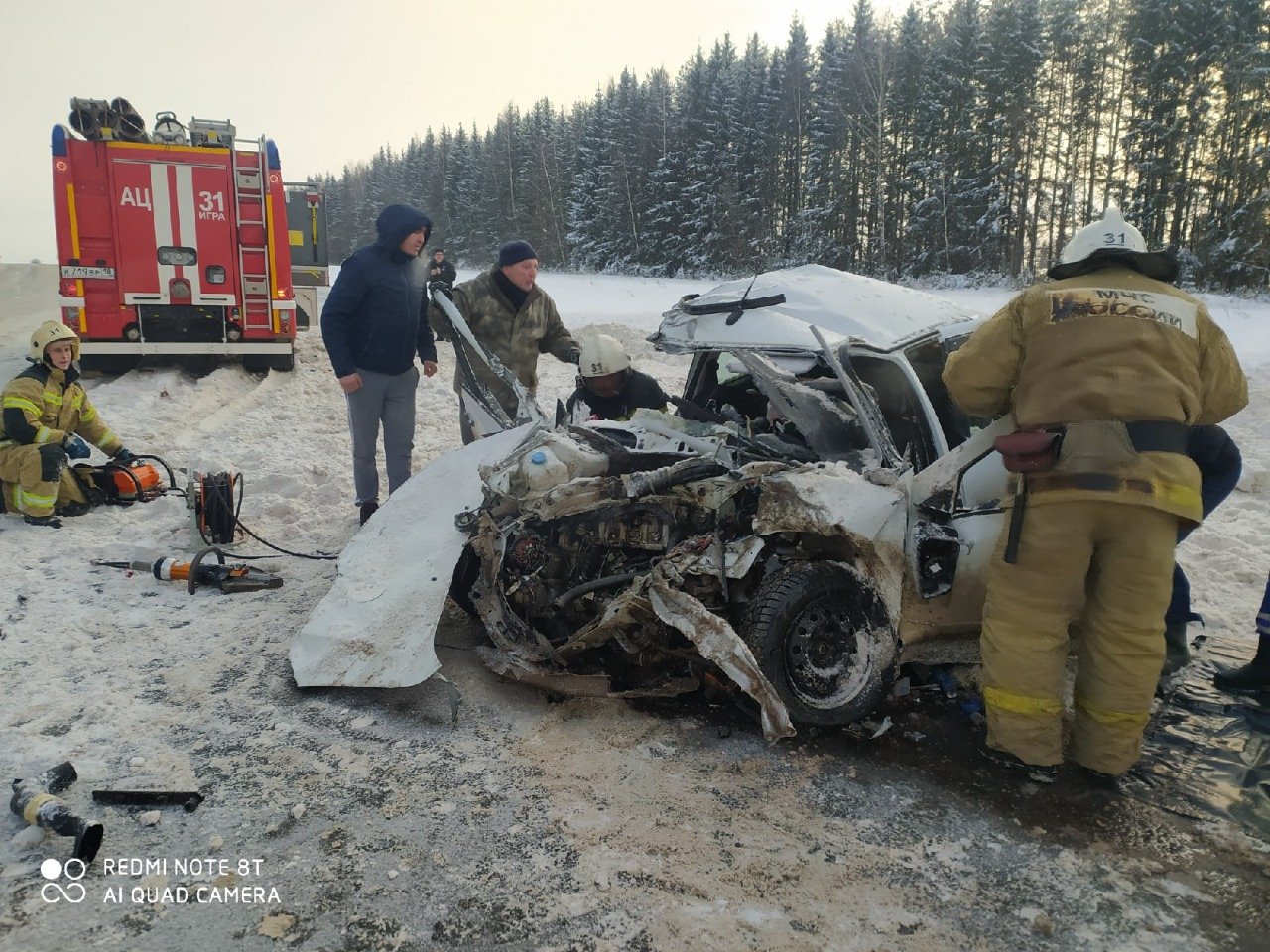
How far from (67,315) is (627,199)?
115ft

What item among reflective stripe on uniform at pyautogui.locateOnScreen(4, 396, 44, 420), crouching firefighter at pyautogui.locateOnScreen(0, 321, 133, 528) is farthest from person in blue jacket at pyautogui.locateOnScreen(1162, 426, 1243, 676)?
reflective stripe on uniform at pyautogui.locateOnScreen(4, 396, 44, 420)

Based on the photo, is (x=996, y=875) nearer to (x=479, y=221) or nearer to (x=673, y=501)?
(x=673, y=501)

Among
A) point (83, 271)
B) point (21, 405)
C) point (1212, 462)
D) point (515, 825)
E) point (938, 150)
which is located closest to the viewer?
point (515, 825)

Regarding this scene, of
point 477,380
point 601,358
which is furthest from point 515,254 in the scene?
point 601,358

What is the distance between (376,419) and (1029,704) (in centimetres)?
416

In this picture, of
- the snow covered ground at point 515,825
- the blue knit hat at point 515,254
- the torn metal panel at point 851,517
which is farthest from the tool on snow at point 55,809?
the blue knit hat at point 515,254

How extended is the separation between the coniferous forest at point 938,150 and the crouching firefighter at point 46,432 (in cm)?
1708

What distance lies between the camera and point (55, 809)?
2389mm

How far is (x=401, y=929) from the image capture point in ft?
7.00

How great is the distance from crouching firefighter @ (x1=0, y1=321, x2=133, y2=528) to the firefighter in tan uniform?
5580 mm

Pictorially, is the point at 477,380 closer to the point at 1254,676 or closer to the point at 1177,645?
the point at 1177,645

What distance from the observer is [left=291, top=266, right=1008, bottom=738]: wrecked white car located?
3223 millimetres

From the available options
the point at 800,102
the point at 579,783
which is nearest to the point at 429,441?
the point at 579,783

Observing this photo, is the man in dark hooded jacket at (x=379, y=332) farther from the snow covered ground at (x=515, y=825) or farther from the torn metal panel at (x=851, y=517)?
the torn metal panel at (x=851, y=517)
